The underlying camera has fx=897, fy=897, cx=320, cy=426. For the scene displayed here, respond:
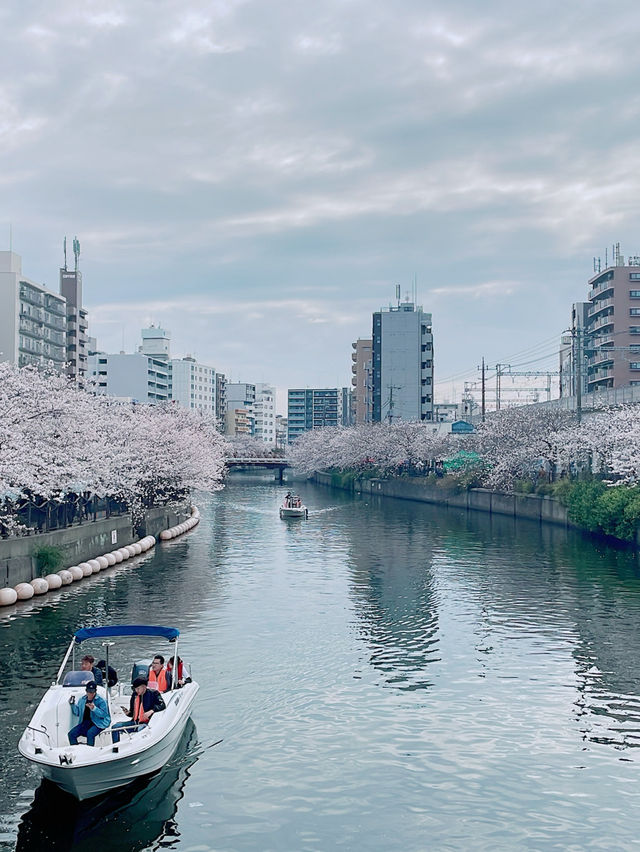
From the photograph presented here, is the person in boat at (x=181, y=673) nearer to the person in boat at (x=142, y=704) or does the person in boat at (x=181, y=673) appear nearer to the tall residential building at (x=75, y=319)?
the person in boat at (x=142, y=704)

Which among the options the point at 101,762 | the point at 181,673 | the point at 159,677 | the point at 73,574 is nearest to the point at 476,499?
the point at 73,574

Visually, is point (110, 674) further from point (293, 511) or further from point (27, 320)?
point (27, 320)

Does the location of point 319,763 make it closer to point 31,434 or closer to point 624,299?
point 31,434

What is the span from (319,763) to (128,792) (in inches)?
177

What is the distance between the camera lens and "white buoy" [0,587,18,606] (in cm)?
3772

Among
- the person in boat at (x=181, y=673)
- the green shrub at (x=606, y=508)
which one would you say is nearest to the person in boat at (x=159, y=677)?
the person in boat at (x=181, y=673)

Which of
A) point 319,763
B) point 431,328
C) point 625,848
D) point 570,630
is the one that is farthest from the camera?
point 431,328

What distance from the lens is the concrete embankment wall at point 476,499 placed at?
77.5 meters

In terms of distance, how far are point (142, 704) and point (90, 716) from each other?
159cm

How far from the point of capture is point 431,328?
18300 centimetres

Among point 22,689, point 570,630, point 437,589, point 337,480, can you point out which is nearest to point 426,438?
point 337,480

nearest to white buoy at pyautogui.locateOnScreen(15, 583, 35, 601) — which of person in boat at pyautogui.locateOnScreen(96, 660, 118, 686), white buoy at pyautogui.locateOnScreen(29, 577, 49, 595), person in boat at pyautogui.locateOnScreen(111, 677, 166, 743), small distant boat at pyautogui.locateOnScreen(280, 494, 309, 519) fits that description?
white buoy at pyautogui.locateOnScreen(29, 577, 49, 595)

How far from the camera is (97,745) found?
19.7m

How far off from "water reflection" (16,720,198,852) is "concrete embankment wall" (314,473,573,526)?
5733 centimetres
